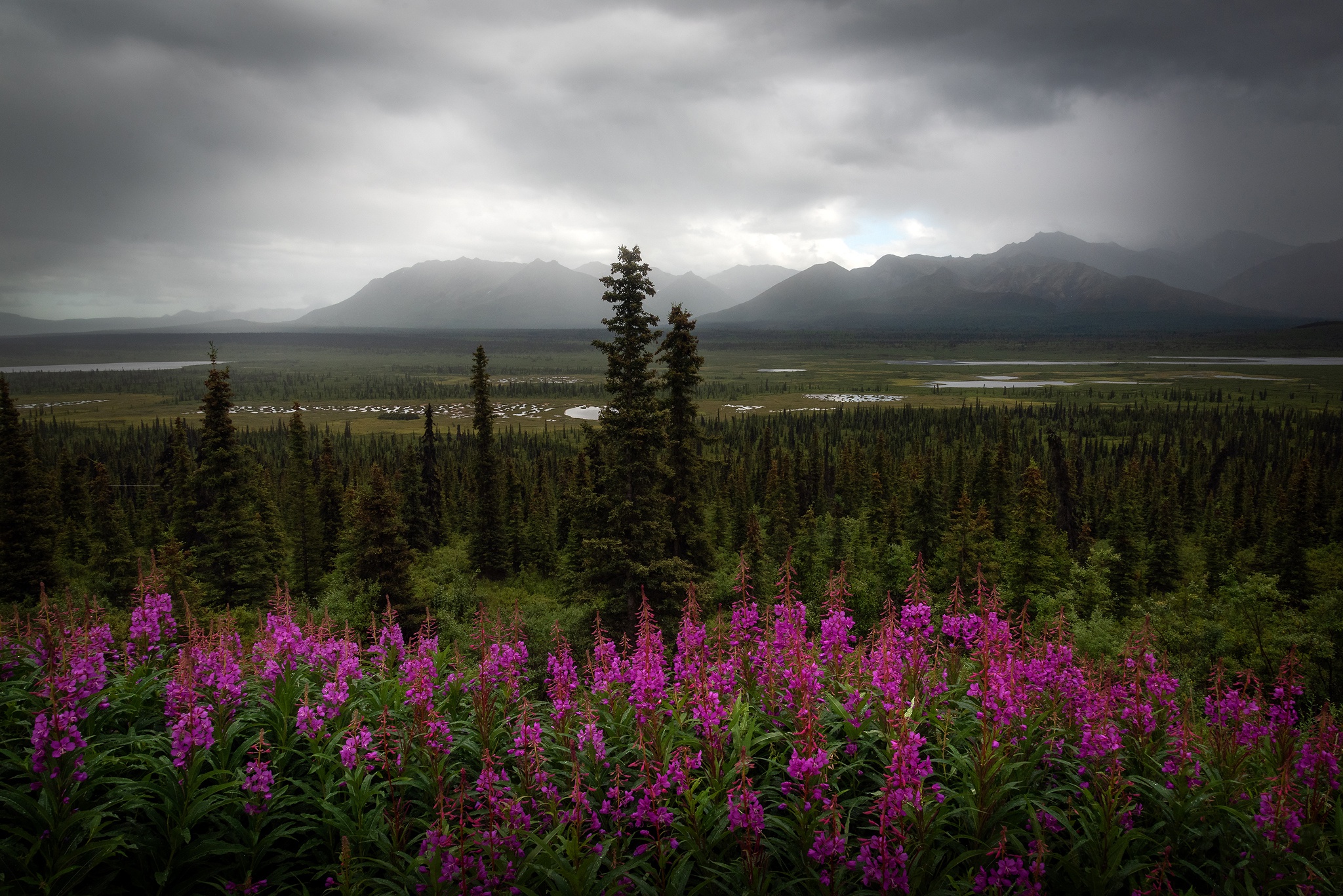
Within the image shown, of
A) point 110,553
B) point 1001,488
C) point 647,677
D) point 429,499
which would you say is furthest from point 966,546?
point 110,553

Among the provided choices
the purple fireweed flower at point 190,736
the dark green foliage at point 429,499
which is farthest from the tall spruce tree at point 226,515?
the purple fireweed flower at point 190,736

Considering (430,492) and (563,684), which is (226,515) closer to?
(430,492)

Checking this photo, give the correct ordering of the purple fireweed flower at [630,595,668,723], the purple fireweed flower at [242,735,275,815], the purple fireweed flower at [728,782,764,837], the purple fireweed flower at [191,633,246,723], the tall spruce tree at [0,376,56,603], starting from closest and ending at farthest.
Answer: the purple fireweed flower at [728,782,764,837] < the purple fireweed flower at [242,735,275,815] < the purple fireweed flower at [191,633,246,723] < the purple fireweed flower at [630,595,668,723] < the tall spruce tree at [0,376,56,603]

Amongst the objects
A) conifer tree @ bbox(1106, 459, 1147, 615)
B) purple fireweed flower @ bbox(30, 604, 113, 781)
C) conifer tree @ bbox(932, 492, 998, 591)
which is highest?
purple fireweed flower @ bbox(30, 604, 113, 781)

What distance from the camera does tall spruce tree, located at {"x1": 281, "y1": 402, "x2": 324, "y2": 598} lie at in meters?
50.1

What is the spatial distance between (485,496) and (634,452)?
3323cm

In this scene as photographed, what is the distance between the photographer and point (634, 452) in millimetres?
23375

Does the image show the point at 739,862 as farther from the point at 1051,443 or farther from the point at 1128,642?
the point at 1051,443

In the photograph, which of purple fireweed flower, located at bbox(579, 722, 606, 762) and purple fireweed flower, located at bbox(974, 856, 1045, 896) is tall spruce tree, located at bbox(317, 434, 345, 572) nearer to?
purple fireweed flower, located at bbox(579, 722, 606, 762)

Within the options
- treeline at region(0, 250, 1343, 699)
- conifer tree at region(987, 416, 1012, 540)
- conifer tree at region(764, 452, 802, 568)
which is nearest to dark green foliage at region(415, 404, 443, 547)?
treeline at region(0, 250, 1343, 699)

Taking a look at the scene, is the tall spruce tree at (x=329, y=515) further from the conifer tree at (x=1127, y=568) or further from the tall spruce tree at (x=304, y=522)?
the conifer tree at (x=1127, y=568)

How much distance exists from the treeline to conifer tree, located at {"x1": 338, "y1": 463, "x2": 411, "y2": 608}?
13cm

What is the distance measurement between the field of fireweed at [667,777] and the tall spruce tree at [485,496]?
4436 cm

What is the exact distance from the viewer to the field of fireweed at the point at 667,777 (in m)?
4.50
